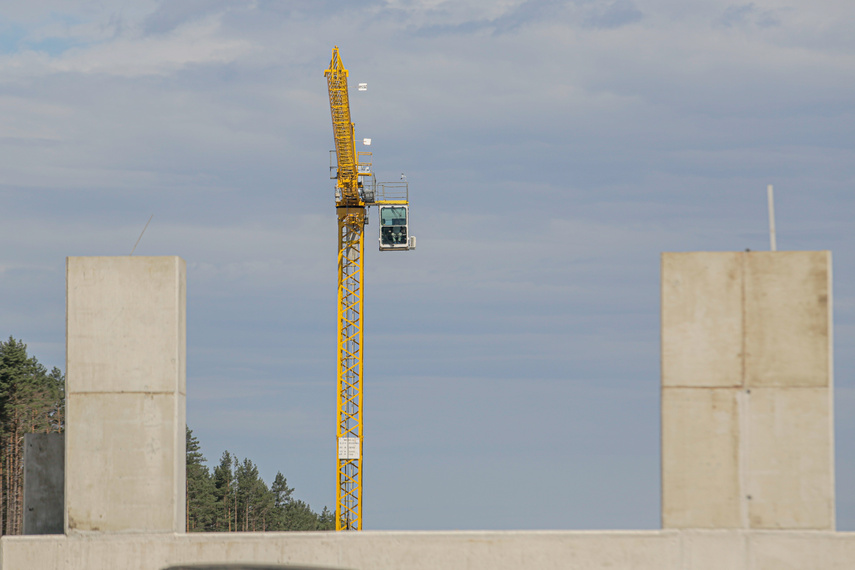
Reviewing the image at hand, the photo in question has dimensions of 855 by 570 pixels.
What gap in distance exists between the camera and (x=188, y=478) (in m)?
90.9

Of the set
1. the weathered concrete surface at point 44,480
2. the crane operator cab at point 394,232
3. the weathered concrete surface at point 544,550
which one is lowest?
the weathered concrete surface at point 544,550

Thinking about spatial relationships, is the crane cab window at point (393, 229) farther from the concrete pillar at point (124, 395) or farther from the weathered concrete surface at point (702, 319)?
the weathered concrete surface at point (702, 319)

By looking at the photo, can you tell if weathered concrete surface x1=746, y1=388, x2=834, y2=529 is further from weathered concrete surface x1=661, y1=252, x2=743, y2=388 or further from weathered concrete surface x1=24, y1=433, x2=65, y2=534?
weathered concrete surface x1=24, y1=433, x2=65, y2=534

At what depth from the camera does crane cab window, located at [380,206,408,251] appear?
58969 millimetres

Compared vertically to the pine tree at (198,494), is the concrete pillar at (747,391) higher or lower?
higher

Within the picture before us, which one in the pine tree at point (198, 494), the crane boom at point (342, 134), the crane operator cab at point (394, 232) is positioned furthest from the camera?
the pine tree at point (198, 494)

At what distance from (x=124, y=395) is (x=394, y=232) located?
4355 cm

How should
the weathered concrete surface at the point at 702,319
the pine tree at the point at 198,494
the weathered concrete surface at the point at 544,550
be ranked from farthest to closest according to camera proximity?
the pine tree at the point at 198,494 < the weathered concrete surface at the point at 702,319 < the weathered concrete surface at the point at 544,550

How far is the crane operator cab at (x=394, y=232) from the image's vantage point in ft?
193

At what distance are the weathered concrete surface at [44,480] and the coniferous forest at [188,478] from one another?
1734 inches

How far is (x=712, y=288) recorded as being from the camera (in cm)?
1549

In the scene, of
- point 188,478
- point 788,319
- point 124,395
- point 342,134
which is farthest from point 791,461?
point 188,478

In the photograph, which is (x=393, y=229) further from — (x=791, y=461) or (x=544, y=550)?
(x=791, y=461)

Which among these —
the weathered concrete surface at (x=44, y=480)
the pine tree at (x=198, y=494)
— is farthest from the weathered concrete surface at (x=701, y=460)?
the pine tree at (x=198, y=494)
